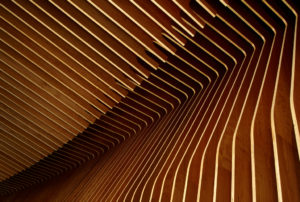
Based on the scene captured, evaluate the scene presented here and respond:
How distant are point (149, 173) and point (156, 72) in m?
1.17

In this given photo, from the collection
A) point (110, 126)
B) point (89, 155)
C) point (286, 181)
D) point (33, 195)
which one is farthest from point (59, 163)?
point (286, 181)

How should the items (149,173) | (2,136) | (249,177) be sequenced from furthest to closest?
(2,136) → (149,173) → (249,177)

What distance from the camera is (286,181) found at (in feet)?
5.28

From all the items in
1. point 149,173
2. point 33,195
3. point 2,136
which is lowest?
point 33,195

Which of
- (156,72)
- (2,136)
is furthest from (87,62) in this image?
(2,136)

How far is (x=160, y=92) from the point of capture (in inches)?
159

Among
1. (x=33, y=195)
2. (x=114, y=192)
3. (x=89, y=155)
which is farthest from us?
(x=33, y=195)

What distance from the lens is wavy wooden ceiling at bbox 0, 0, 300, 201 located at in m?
2.17

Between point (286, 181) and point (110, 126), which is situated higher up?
point (110, 126)

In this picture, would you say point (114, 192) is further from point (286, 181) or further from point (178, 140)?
point (286, 181)

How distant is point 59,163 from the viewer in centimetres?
539

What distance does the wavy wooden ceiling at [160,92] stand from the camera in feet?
7.12

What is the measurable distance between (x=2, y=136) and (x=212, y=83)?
289cm

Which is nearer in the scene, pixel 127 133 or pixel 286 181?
pixel 286 181
